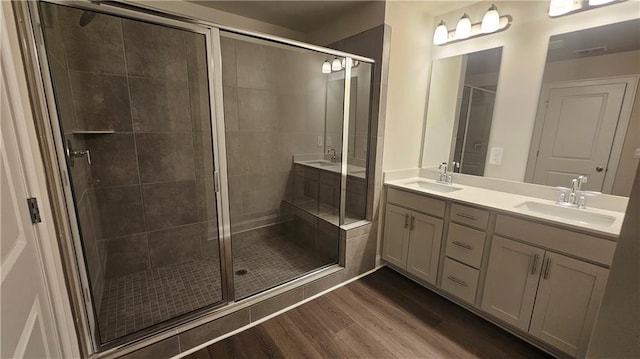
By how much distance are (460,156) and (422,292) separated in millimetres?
1333

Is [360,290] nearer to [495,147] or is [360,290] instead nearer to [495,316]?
[495,316]

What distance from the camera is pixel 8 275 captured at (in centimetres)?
70

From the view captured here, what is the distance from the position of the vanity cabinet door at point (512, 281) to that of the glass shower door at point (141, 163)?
1944mm

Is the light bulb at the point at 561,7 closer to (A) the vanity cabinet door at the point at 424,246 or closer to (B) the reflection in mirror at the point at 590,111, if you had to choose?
(B) the reflection in mirror at the point at 590,111

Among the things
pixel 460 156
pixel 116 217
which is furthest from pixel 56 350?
pixel 460 156

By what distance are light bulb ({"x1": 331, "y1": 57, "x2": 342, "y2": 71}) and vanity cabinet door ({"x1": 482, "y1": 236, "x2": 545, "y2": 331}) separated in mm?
1872

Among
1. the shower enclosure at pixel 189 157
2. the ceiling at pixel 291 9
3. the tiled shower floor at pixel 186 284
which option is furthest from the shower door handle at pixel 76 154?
the ceiling at pixel 291 9

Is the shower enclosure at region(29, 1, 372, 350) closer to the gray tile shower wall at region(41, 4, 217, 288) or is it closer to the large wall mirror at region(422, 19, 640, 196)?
the gray tile shower wall at region(41, 4, 217, 288)

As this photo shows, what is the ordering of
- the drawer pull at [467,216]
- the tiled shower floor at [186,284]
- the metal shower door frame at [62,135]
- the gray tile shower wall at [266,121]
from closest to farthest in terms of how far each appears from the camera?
the metal shower door frame at [62,135]
the tiled shower floor at [186,284]
the drawer pull at [467,216]
the gray tile shower wall at [266,121]

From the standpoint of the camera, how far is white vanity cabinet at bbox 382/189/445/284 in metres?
2.09

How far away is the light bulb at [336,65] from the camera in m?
2.30

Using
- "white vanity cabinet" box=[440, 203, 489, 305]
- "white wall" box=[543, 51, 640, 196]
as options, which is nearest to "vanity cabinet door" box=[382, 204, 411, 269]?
"white vanity cabinet" box=[440, 203, 489, 305]

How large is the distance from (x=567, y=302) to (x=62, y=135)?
2875mm

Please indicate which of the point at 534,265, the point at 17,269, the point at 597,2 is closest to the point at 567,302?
the point at 534,265
